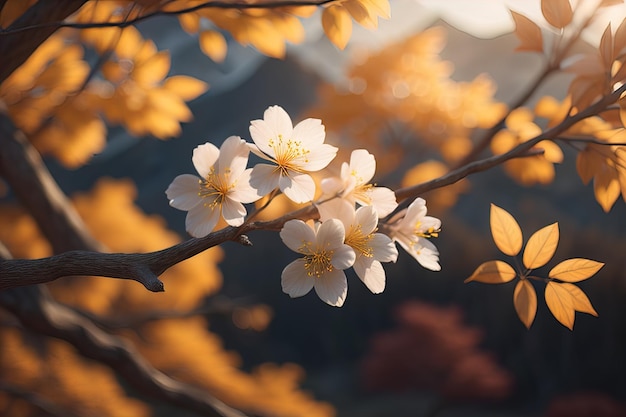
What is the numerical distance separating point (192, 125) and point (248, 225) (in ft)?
18.7

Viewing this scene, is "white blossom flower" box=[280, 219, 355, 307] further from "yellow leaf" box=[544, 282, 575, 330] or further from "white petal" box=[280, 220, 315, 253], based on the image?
"yellow leaf" box=[544, 282, 575, 330]

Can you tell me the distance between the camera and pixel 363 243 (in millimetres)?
452

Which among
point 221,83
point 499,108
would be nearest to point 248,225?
point 499,108

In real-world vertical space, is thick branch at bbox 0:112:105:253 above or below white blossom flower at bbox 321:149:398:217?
above

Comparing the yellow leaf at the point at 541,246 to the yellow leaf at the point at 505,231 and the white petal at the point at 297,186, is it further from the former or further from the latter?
the white petal at the point at 297,186

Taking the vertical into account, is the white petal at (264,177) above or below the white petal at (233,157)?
below

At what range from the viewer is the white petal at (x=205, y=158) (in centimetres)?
46

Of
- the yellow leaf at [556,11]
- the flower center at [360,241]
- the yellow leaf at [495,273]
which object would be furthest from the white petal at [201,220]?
the yellow leaf at [556,11]

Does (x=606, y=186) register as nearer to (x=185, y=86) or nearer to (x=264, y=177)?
(x=264, y=177)

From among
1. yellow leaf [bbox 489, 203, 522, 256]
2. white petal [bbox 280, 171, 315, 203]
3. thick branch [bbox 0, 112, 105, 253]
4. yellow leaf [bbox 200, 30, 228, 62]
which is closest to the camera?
white petal [bbox 280, 171, 315, 203]

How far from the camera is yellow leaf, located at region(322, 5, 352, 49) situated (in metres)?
0.61

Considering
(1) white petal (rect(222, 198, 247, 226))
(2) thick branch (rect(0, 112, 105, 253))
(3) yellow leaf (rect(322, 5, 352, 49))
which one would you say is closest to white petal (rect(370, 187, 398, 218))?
(1) white petal (rect(222, 198, 247, 226))

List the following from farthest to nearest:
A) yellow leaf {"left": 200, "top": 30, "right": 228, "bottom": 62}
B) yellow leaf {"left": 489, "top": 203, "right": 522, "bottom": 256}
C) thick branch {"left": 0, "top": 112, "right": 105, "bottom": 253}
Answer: thick branch {"left": 0, "top": 112, "right": 105, "bottom": 253}
yellow leaf {"left": 200, "top": 30, "right": 228, "bottom": 62}
yellow leaf {"left": 489, "top": 203, "right": 522, "bottom": 256}

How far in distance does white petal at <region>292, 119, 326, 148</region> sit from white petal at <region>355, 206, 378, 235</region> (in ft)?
0.21
